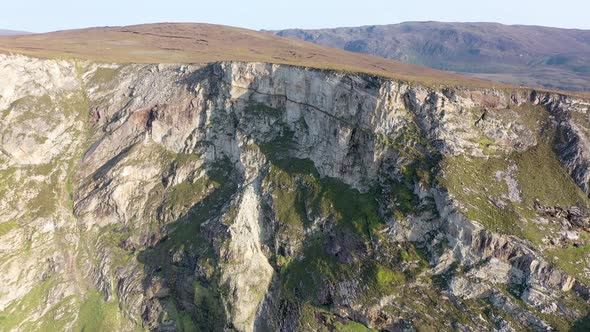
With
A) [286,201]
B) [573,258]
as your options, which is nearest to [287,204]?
[286,201]

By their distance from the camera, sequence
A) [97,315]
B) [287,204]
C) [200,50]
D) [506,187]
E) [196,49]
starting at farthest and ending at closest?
[196,49], [200,50], [287,204], [97,315], [506,187]

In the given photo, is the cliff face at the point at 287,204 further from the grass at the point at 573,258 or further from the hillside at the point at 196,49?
the hillside at the point at 196,49

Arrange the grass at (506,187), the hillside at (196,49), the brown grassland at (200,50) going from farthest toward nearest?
the hillside at (196,49) → the brown grassland at (200,50) → the grass at (506,187)

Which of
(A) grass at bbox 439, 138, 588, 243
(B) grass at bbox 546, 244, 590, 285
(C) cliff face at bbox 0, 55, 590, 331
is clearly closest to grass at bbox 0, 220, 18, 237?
(C) cliff face at bbox 0, 55, 590, 331

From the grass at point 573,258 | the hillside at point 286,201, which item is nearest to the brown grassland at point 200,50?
the hillside at point 286,201

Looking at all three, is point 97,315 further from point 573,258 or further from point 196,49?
point 196,49

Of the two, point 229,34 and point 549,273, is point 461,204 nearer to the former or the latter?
point 549,273

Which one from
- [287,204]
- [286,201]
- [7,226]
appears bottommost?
[7,226]
